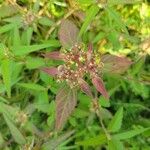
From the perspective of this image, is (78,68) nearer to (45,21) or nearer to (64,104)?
(64,104)

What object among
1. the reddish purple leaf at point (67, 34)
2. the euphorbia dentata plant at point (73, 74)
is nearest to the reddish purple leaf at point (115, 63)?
the euphorbia dentata plant at point (73, 74)

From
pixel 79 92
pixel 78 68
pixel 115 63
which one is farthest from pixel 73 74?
pixel 79 92

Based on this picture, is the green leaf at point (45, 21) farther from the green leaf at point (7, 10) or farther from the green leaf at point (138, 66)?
the green leaf at point (138, 66)

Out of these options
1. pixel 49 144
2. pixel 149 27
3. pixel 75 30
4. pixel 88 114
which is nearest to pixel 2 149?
pixel 49 144

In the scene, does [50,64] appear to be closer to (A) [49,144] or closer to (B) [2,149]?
(A) [49,144]

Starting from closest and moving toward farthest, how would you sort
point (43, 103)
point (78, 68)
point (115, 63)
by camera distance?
point (78, 68) < point (115, 63) < point (43, 103)
